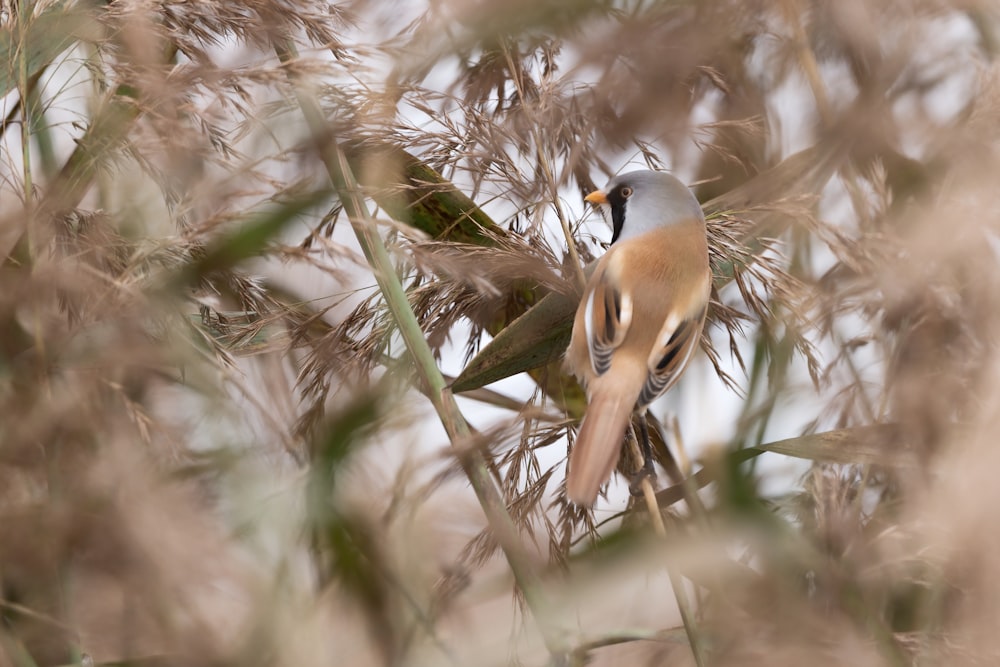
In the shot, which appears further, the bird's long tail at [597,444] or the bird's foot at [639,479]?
the bird's foot at [639,479]

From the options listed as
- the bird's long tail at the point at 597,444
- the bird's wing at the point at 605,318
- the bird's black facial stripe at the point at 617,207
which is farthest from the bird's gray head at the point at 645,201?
the bird's long tail at the point at 597,444

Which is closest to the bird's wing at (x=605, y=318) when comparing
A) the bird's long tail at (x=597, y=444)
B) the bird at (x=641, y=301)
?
the bird at (x=641, y=301)

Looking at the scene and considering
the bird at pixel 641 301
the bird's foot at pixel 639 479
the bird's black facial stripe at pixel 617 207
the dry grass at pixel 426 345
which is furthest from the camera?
the bird's black facial stripe at pixel 617 207

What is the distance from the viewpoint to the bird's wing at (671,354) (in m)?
1.61

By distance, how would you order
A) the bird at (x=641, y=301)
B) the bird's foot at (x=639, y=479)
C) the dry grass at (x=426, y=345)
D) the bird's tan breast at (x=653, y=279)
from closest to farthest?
the dry grass at (x=426, y=345), the bird's foot at (x=639, y=479), the bird at (x=641, y=301), the bird's tan breast at (x=653, y=279)

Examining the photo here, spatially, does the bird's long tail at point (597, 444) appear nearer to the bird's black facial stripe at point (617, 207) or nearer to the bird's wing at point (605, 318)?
the bird's wing at point (605, 318)

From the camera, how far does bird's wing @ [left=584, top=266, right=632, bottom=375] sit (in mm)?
1593

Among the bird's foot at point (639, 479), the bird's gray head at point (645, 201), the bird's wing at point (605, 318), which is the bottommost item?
the bird's foot at point (639, 479)

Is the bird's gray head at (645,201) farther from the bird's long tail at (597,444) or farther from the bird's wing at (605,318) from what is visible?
the bird's long tail at (597,444)

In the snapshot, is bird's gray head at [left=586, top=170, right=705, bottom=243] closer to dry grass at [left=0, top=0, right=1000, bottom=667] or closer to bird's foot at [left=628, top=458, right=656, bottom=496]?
dry grass at [left=0, top=0, right=1000, bottom=667]

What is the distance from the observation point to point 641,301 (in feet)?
5.92

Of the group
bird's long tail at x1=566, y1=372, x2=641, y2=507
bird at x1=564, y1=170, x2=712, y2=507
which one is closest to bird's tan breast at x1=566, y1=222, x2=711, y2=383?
bird at x1=564, y1=170, x2=712, y2=507

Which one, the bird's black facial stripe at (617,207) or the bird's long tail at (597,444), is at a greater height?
the bird's black facial stripe at (617,207)

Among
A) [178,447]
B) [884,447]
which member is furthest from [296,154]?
[884,447]
